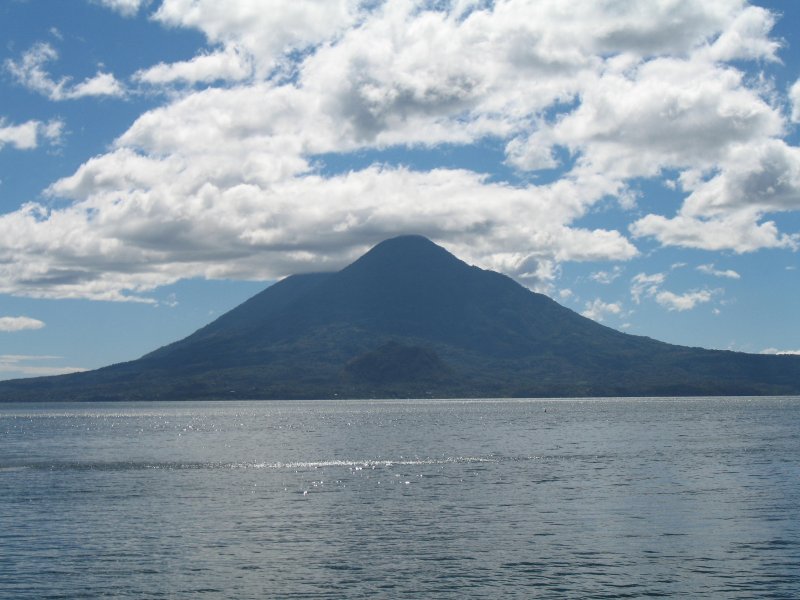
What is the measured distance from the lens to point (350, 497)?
3846 inches

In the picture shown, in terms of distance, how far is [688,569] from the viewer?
196 feet

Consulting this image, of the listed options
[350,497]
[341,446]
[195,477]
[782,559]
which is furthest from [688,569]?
[341,446]

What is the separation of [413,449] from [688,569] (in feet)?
383

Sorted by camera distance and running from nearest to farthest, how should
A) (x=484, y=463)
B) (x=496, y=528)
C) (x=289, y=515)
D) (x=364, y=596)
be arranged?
(x=364, y=596)
(x=496, y=528)
(x=289, y=515)
(x=484, y=463)

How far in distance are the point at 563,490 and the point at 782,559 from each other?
39069 millimetres

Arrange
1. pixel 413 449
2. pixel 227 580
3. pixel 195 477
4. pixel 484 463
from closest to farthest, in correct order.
A: pixel 227 580, pixel 195 477, pixel 484 463, pixel 413 449

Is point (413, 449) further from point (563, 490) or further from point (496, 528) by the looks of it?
point (496, 528)

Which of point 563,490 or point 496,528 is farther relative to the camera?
point 563,490

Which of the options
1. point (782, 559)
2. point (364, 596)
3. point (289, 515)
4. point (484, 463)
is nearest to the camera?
point (364, 596)

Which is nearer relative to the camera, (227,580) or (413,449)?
(227,580)

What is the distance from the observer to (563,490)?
100312mm

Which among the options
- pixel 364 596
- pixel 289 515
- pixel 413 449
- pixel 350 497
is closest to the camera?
pixel 364 596

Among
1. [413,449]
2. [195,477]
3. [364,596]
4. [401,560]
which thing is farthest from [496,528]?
[413,449]

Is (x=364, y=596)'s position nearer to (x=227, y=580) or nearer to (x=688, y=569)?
(x=227, y=580)
